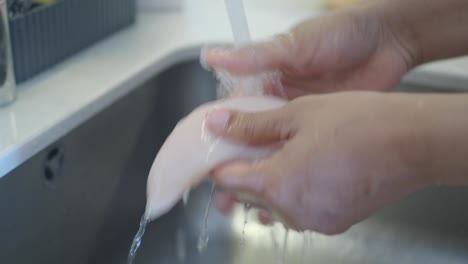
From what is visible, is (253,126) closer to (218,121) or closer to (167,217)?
(218,121)

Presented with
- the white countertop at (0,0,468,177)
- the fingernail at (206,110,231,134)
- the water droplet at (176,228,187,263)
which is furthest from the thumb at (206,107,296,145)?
the water droplet at (176,228,187,263)

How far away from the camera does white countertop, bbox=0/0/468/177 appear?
603mm

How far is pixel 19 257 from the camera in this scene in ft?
1.97

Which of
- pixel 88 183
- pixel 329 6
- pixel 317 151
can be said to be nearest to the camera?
pixel 317 151

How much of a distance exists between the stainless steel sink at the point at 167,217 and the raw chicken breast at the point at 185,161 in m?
0.18

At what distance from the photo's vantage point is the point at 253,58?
0.58 meters

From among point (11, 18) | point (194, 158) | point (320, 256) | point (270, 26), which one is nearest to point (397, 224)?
point (320, 256)

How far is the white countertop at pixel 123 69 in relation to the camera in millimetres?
603

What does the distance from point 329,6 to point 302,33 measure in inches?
13.6

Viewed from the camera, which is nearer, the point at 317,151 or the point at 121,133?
the point at 317,151

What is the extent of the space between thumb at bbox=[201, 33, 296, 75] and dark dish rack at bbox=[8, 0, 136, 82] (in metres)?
0.20

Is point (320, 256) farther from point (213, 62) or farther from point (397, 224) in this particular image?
point (213, 62)

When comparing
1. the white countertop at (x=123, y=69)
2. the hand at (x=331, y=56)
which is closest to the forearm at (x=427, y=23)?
the hand at (x=331, y=56)

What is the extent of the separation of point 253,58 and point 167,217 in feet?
1.08
